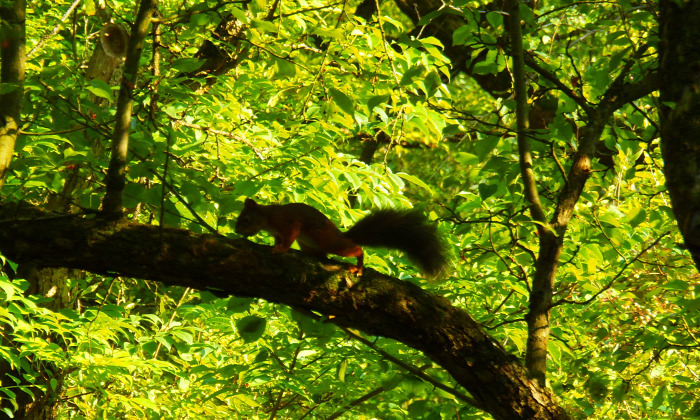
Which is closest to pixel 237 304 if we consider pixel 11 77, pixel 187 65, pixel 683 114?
pixel 187 65

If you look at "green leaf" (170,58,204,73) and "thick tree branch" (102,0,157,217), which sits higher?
"green leaf" (170,58,204,73)

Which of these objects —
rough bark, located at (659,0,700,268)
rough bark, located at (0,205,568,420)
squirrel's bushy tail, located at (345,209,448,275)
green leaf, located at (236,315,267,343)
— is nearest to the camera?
rough bark, located at (659,0,700,268)

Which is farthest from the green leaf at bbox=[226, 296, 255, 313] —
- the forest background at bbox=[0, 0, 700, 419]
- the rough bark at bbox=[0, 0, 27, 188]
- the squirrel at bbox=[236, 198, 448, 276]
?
the rough bark at bbox=[0, 0, 27, 188]

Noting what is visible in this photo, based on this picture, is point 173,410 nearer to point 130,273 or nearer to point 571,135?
point 130,273

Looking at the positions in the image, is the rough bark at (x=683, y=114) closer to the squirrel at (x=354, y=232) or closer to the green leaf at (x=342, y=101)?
the green leaf at (x=342, y=101)

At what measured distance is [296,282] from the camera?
2.13m

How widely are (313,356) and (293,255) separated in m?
1.59

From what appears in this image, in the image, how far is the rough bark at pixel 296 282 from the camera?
1.97 meters

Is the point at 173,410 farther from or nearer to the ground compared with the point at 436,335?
nearer to the ground

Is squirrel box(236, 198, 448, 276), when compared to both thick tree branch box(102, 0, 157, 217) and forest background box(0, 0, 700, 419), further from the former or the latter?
thick tree branch box(102, 0, 157, 217)

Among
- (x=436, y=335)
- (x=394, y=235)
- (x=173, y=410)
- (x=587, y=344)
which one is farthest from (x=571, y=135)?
(x=173, y=410)

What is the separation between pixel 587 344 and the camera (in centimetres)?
473

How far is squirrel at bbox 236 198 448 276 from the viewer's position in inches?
109

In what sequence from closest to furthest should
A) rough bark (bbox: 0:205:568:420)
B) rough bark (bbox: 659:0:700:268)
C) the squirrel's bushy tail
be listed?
1. rough bark (bbox: 659:0:700:268)
2. rough bark (bbox: 0:205:568:420)
3. the squirrel's bushy tail
